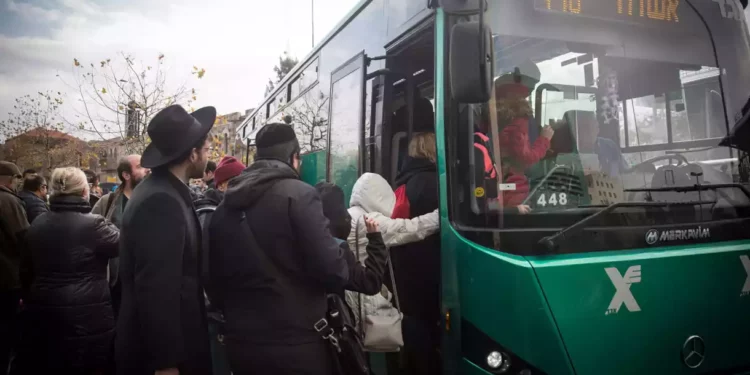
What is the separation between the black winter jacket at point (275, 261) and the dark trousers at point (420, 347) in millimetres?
1422

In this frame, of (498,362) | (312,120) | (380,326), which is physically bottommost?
(498,362)

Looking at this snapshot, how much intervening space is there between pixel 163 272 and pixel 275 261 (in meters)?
0.55

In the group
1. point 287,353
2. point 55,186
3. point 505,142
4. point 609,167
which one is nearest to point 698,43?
point 609,167

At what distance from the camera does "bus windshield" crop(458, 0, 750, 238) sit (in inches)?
118

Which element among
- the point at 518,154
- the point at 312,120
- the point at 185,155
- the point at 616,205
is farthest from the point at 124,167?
the point at 616,205

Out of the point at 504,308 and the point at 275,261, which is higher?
the point at 275,261

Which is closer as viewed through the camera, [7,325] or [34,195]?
[7,325]

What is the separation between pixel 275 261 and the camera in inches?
99.0

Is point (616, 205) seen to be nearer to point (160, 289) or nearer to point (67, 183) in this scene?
point (160, 289)

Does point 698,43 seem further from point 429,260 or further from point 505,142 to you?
point 429,260

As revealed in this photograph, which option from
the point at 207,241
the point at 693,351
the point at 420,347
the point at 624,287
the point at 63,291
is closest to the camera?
the point at 207,241

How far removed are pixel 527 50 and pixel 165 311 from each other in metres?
2.51

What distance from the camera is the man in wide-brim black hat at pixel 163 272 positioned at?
2490 millimetres

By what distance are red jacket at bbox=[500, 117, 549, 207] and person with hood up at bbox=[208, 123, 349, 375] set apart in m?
1.06
